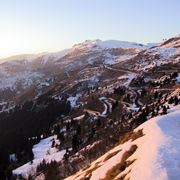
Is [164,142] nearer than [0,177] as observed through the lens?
Yes

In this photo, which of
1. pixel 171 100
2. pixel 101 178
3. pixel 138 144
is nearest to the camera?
Answer: pixel 101 178

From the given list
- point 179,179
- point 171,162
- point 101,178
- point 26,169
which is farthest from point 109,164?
point 26,169

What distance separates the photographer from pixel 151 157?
34094 millimetres

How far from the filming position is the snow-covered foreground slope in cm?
3134

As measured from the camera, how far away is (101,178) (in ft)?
124

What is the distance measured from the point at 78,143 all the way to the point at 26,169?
3133 cm

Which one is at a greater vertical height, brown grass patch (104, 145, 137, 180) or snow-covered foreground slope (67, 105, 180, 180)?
snow-covered foreground slope (67, 105, 180, 180)

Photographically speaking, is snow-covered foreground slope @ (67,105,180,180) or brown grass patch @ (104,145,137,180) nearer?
snow-covered foreground slope @ (67,105,180,180)

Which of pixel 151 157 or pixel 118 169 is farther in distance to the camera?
pixel 118 169

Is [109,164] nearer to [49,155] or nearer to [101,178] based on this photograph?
[101,178]

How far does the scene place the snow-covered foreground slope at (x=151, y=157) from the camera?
31344 mm

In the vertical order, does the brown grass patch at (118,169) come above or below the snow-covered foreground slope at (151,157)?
below

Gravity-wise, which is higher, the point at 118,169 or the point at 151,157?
the point at 151,157

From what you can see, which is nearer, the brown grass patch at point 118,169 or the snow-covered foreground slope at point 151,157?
the snow-covered foreground slope at point 151,157
